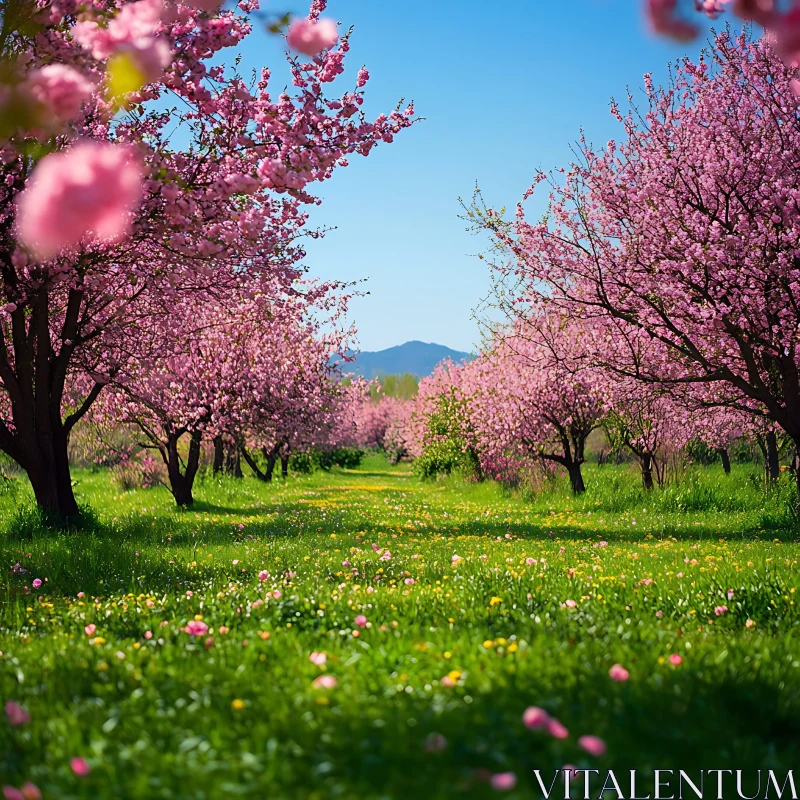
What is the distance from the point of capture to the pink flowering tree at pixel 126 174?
3.99 meters

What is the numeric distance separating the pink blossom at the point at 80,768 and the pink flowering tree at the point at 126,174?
2.18 m

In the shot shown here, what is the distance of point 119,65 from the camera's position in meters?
4.13

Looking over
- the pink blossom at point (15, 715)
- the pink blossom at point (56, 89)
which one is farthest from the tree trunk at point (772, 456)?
the pink blossom at point (15, 715)

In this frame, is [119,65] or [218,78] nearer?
[119,65]

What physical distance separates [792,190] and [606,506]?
36.1ft

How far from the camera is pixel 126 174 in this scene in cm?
331

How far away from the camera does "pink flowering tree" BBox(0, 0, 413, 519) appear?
157 inches

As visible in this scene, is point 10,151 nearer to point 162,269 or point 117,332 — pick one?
point 162,269

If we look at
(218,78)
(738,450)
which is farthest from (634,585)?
(738,450)

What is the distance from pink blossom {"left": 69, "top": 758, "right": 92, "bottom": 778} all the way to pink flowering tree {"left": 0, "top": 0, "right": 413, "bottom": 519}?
7.14 feet

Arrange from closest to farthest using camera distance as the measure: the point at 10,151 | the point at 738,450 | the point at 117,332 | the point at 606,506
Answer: the point at 10,151, the point at 117,332, the point at 606,506, the point at 738,450

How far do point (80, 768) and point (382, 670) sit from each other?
1.77m

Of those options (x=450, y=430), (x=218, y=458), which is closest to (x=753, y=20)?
(x=218, y=458)

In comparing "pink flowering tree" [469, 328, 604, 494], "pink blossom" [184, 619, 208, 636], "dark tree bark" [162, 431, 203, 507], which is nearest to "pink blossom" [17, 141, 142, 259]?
"pink blossom" [184, 619, 208, 636]
